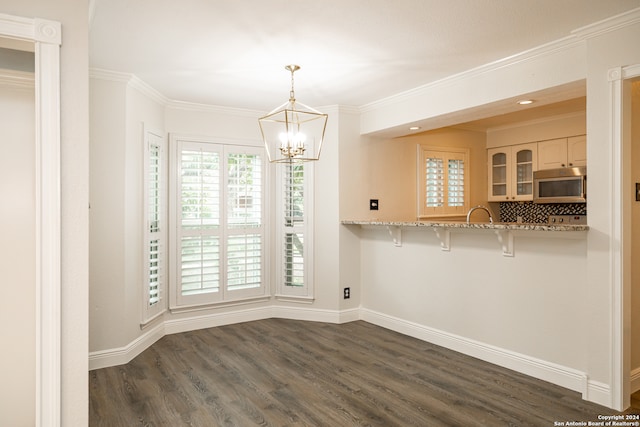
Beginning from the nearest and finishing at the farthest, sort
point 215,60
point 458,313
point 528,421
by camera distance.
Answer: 1. point 528,421
2. point 215,60
3. point 458,313

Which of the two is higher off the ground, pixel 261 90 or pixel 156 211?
pixel 261 90

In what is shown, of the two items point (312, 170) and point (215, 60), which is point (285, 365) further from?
point (215, 60)

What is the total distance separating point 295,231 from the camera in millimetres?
5176

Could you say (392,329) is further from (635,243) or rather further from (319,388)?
(635,243)

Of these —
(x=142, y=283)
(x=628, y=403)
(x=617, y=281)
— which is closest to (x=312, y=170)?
(x=142, y=283)

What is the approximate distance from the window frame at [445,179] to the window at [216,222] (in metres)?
2.10

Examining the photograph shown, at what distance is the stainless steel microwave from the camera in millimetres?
5199

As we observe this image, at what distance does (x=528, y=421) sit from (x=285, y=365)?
Answer: 6.30 ft

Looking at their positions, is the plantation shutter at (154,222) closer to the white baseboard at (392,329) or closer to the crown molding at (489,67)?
the white baseboard at (392,329)

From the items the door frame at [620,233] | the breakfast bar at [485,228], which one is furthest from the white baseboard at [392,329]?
the breakfast bar at [485,228]

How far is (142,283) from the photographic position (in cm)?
407

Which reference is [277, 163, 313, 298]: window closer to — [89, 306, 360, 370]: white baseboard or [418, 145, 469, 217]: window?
[89, 306, 360, 370]: white baseboard

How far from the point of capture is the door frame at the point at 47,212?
72.9 inches

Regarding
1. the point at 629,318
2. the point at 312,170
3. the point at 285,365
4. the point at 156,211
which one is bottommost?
the point at 285,365
